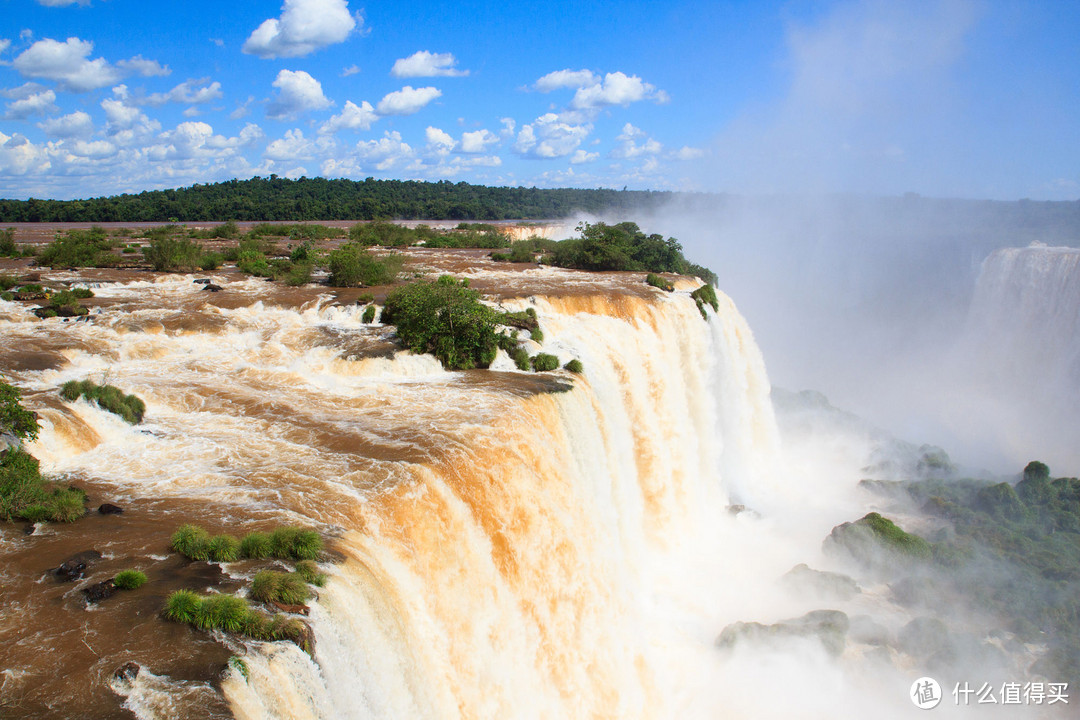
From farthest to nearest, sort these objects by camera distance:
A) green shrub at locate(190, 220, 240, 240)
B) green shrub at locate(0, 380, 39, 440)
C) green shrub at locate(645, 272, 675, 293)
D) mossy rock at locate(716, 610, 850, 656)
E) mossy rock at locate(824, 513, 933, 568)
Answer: green shrub at locate(190, 220, 240, 240) < green shrub at locate(645, 272, 675, 293) < mossy rock at locate(824, 513, 933, 568) < mossy rock at locate(716, 610, 850, 656) < green shrub at locate(0, 380, 39, 440)

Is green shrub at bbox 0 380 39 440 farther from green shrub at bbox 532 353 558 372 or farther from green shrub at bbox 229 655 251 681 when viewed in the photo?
green shrub at bbox 532 353 558 372

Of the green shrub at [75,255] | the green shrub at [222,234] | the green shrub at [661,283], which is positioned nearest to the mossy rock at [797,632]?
the green shrub at [661,283]

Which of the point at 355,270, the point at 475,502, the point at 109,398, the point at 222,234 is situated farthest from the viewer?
the point at 222,234

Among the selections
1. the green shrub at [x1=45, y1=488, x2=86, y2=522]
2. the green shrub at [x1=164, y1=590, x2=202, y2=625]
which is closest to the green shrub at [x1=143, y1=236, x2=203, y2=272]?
the green shrub at [x1=45, y1=488, x2=86, y2=522]

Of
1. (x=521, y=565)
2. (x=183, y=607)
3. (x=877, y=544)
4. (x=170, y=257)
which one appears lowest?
(x=877, y=544)


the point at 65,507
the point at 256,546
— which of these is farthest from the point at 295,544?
the point at 65,507

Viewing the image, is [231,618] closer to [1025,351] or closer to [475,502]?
[475,502]
